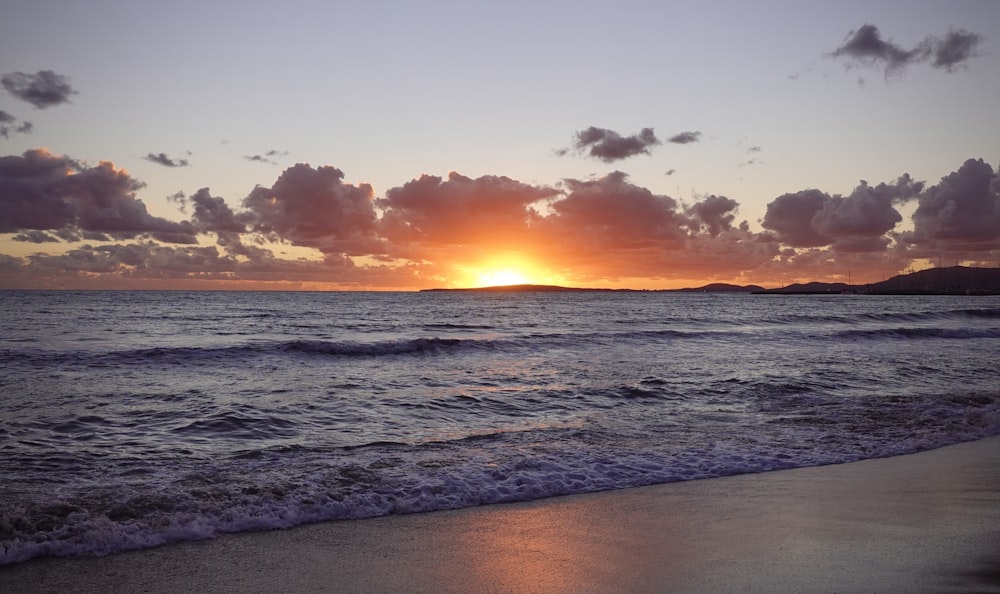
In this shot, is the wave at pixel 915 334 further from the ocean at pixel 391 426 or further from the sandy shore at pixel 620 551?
the sandy shore at pixel 620 551

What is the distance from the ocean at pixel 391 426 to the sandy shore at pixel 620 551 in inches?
25.7

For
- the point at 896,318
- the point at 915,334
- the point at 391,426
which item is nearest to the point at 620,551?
the point at 391,426

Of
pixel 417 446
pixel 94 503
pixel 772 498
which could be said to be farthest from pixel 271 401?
pixel 772 498

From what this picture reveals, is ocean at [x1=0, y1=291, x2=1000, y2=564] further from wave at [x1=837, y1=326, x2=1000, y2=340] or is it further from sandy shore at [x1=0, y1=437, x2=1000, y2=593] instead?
wave at [x1=837, y1=326, x2=1000, y2=340]

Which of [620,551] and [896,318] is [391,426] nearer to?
[620,551]

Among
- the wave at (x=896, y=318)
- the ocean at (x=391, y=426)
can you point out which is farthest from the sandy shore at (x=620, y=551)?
the wave at (x=896, y=318)

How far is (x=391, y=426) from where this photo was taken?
42.9 ft

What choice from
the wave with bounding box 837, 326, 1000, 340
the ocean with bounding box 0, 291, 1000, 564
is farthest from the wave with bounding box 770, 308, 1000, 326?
the ocean with bounding box 0, 291, 1000, 564

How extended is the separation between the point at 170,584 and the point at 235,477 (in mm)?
3608

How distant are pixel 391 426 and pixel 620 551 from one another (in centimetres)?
772

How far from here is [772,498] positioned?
8148mm

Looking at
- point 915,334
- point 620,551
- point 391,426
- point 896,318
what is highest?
point 896,318

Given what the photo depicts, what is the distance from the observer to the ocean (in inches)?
306

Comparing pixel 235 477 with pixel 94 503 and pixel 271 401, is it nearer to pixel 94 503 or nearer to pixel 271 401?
pixel 94 503
